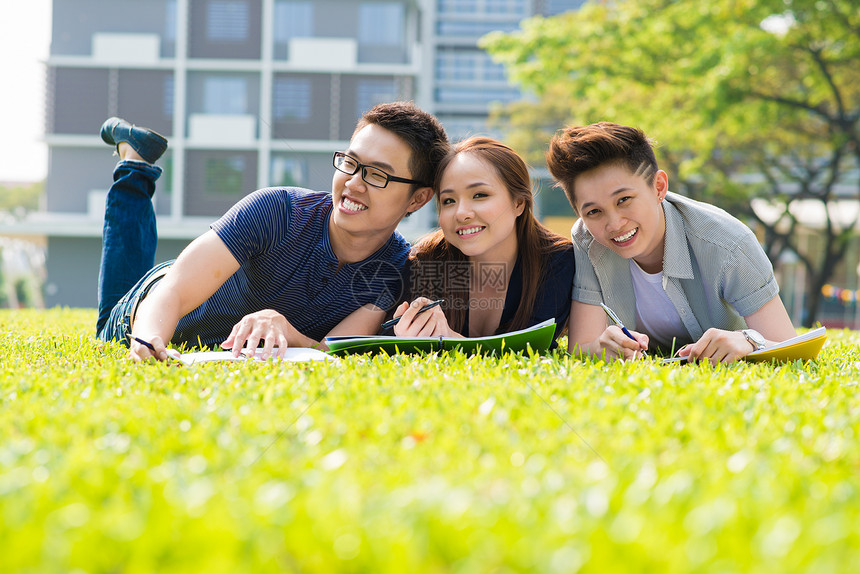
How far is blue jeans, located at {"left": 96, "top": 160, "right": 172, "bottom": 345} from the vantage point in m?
Answer: 4.71

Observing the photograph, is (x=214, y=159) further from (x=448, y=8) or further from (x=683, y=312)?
(x=683, y=312)

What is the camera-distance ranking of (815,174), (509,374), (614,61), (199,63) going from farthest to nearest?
(199,63) → (815,174) → (614,61) → (509,374)

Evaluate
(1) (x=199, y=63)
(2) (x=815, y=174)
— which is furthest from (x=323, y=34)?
(2) (x=815, y=174)

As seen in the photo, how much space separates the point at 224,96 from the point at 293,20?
143 inches

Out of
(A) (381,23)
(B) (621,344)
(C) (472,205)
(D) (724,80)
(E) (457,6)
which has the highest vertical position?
(E) (457,6)

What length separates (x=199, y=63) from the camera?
24734mm

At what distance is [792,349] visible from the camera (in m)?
3.21

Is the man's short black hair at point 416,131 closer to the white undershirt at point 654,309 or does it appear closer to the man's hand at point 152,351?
the white undershirt at point 654,309

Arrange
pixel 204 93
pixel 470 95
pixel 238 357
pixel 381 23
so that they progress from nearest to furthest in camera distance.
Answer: pixel 238 357 < pixel 204 93 < pixel 381 23 < pixel 470 95

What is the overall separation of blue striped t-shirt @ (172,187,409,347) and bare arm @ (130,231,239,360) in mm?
105

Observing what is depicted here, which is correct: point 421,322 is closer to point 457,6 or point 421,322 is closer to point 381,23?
point 381,23

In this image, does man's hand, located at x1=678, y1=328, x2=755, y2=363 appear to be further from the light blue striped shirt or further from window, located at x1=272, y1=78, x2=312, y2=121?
window, located at x1=272, y1=78, x2=312, y2=121

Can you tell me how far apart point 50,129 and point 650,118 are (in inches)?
816

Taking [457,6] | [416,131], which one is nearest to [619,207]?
[416,131]
